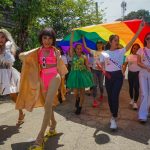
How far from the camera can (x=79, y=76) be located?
7.95 m

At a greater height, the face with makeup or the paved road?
the face with makeup

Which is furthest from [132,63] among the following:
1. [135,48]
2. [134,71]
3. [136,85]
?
[136,85]

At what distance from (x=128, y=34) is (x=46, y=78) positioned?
3.95 m

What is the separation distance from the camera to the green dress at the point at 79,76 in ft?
25.6

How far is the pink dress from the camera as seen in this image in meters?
5.53

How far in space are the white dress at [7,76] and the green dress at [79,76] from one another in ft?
5.23

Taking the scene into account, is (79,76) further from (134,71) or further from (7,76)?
(7,76)

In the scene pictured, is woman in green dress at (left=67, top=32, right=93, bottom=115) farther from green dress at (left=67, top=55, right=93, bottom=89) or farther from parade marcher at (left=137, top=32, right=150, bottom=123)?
parade marcher at (left=137, top=32, right=150, bottom=123)

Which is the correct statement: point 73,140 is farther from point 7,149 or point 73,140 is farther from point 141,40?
point 141,40

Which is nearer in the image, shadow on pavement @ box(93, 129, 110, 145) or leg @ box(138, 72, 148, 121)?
shadow on pavement @ box(93, 129, 110, 145)

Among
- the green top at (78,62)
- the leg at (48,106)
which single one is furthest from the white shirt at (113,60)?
the leg at (48,106)

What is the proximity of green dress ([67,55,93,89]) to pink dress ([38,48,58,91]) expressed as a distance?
88.5 inches

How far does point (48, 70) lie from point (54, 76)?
0.58ft

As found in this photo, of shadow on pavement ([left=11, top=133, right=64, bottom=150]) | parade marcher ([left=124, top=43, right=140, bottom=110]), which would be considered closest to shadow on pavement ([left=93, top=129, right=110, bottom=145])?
shadow on pavement ([left=11, top=133, right=64, bottom=150])
